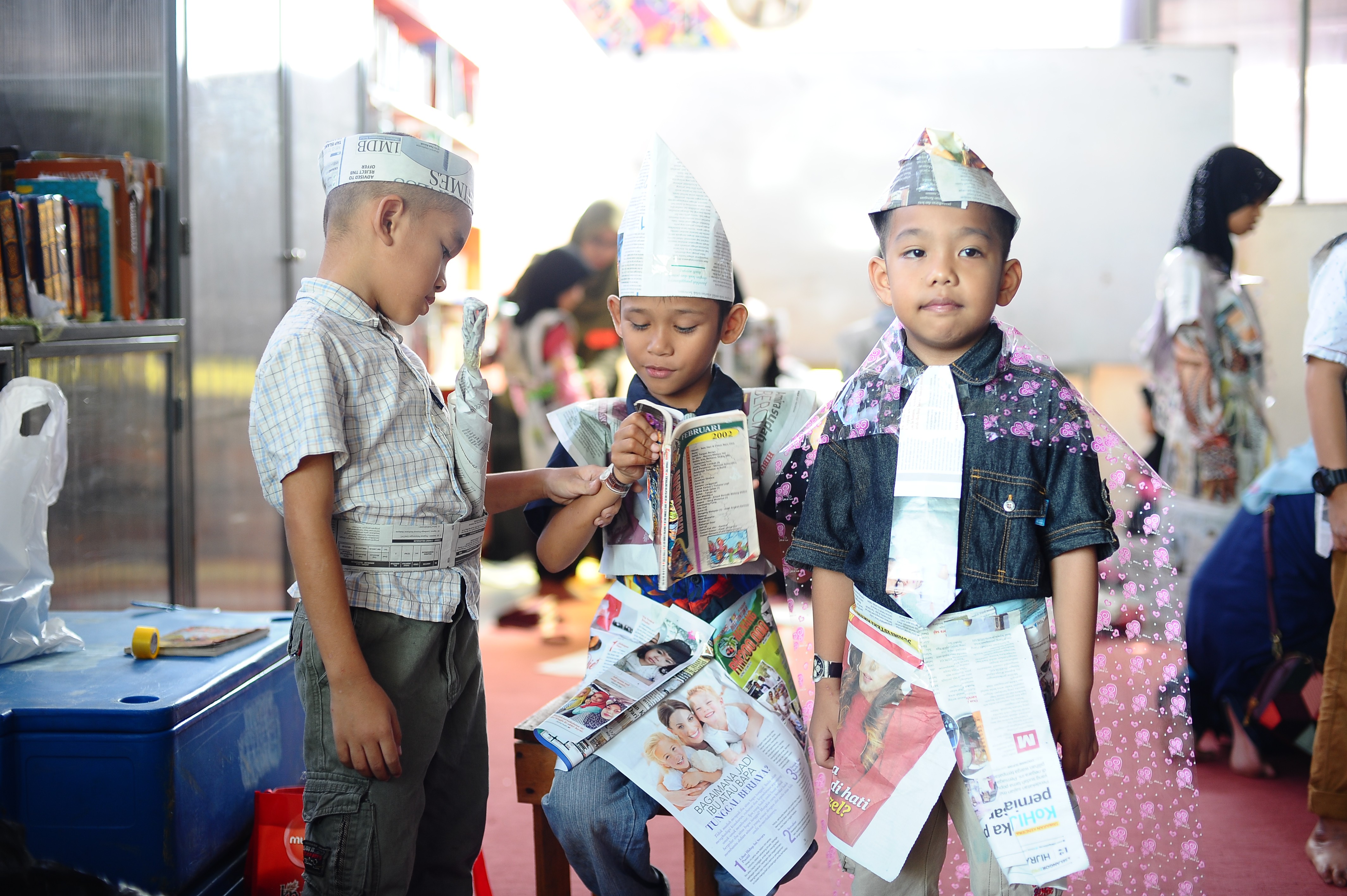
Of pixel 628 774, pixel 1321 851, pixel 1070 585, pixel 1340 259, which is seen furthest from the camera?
pixel 1321 851

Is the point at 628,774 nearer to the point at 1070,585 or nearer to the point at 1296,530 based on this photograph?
the point at 1070,585

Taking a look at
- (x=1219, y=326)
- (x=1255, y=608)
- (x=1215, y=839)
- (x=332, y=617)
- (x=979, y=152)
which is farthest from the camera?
(x=979, y=152)

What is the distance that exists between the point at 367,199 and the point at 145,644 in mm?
741

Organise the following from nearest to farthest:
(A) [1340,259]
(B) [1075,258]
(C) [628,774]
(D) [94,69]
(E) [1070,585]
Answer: (E) [1070,585] < (C) [628,774] < (A) [1340,259] < (D) [94,69] < (B) [1075,258]

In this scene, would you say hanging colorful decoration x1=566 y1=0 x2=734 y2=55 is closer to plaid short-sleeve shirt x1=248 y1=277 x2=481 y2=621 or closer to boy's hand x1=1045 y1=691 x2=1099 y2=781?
plaid short-sleeve shirt x1=248 y1=277 x2=481 y2=621

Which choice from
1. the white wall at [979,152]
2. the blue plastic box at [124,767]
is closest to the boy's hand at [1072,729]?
the blue plastic box at [124,767]

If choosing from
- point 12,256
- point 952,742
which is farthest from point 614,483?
point 12,256

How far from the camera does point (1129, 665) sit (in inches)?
46.7

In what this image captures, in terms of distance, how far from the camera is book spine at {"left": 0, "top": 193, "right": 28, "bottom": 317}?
1745mm

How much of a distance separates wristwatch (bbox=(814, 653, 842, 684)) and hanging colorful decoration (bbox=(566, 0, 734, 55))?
15.1 ft

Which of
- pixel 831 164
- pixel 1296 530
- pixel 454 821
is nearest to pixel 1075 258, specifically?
pixel 831 164

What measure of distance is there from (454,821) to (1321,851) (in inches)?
58.5

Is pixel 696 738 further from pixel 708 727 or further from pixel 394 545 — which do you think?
pixel 394 545

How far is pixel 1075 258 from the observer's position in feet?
14.7
